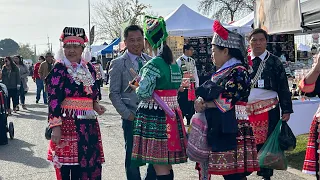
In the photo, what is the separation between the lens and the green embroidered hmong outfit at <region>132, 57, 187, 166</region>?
4395 millimetres

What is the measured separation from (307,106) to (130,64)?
13.6ft

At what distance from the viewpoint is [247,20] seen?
15.3m

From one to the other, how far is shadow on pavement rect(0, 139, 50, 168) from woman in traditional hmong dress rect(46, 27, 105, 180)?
3.13 metres

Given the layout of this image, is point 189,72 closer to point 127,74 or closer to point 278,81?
point 278,81

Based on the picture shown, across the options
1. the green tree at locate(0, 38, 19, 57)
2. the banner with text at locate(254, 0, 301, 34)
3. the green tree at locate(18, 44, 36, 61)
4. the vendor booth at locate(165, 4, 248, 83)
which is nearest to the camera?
the banner with text at locate(254, 0, 301, 34)

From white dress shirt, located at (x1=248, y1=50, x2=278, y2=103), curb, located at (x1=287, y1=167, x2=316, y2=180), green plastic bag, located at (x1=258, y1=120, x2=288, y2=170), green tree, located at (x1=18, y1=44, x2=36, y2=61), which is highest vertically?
green tree, located at (x1=18, y1=44, x2=36, y2=61)

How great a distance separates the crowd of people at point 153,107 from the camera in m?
4.07

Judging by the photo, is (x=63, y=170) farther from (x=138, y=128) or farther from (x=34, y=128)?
(x=34, y=128)

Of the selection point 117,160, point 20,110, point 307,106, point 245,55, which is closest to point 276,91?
point 245,55

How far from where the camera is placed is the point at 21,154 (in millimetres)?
8609

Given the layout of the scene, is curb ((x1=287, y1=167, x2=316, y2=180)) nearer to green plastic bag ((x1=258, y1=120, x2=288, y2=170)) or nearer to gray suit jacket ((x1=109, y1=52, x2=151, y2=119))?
green plastic bag ((x1=258, y1=120, x2=288, y2=170))

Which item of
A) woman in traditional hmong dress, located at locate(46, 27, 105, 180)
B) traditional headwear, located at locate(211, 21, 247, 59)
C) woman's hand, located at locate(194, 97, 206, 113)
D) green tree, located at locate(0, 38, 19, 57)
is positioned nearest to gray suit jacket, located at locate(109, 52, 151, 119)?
woman in traditional hmong dress, located at locate(46, 27, 105, 180)

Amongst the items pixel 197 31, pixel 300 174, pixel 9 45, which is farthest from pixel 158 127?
pixel 9 45

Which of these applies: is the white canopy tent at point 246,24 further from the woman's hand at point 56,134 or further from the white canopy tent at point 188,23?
the woman's hand at point 56,134
